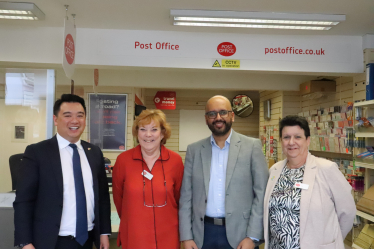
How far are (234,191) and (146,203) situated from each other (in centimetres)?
68

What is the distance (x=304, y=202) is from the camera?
2.21m

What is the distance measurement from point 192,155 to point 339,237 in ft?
4.07

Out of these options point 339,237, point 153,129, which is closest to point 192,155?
point 153,129

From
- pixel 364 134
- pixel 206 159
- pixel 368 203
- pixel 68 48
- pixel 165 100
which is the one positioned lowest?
pixel 368 203

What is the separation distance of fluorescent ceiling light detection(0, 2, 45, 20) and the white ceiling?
78mm

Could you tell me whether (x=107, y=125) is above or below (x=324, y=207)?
above

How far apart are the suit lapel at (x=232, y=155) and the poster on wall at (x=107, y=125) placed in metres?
4.29

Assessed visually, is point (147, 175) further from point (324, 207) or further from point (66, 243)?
point (324, 207)

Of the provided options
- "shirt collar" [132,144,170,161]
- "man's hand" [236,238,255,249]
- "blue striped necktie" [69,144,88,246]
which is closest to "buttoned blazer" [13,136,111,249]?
"blue striped necktie" [69,144,88,246]

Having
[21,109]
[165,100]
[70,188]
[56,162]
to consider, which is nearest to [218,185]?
[70,188]

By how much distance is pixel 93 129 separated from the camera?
6570 mm

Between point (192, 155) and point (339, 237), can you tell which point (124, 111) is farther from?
point (339, 237)

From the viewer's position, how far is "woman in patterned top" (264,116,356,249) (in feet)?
7.22

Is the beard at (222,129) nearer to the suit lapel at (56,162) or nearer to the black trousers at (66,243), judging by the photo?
the suit lapel at (56,162)
